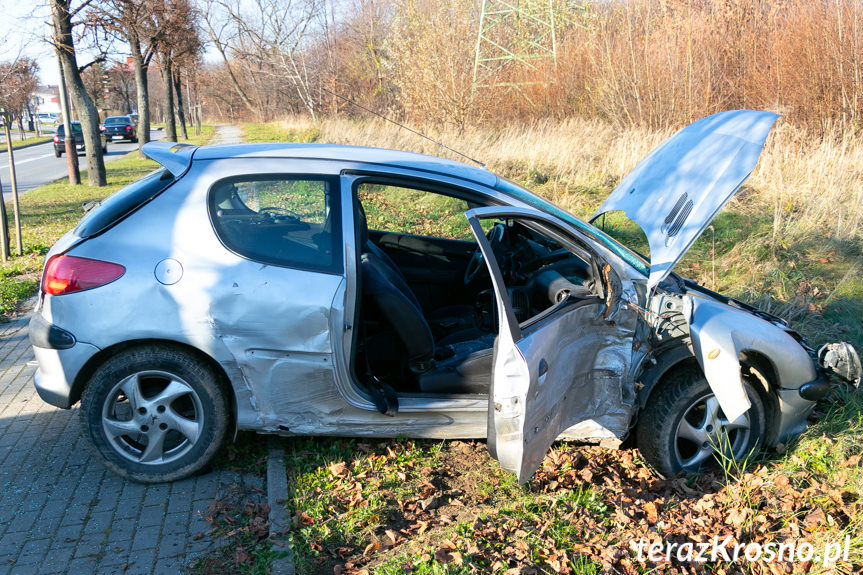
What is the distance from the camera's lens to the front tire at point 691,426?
380 centimetres

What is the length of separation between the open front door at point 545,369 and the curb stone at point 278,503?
3.55ft

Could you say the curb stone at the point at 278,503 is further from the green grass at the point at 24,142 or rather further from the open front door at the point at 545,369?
the green grass at the point at 24,142

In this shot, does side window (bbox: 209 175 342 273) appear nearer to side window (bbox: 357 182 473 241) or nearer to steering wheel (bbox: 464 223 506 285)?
steering wheel (bbox: 464 223 506 285)

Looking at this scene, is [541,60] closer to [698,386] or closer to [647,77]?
[647,77]

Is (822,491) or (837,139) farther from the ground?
(837,139)

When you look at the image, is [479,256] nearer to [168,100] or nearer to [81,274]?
[81,274]

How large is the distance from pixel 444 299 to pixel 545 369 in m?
2.09

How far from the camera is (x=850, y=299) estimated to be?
6.28m

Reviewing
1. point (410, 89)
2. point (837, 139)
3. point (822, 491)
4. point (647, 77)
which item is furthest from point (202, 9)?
point (822, 491)

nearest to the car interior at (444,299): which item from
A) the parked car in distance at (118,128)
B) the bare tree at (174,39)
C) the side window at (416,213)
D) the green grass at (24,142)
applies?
the side window at (416,213)

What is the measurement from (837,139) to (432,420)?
30.7ft

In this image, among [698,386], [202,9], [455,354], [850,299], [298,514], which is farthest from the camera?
[202,9]

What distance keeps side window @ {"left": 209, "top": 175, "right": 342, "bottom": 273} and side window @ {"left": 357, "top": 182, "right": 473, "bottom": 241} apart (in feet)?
17.0

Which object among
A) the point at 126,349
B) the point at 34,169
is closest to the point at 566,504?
the point at 126,349
